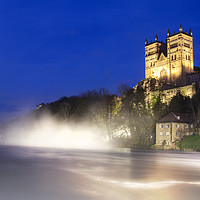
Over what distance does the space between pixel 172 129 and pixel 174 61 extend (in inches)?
3390

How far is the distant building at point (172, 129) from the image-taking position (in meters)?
55.0

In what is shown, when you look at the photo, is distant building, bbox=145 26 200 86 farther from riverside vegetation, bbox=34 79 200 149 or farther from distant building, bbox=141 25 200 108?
riverside vegetation, bbox=34 79 200 149

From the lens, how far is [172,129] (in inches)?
2179

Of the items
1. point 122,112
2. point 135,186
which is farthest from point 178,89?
point 135,186

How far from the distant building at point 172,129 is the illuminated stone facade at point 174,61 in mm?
68730

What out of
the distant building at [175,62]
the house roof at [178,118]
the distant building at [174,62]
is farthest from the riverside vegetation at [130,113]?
the distant building at [175,62]

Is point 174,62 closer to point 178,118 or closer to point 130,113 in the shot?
point 130,113

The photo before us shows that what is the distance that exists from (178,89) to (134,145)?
98.7 feet

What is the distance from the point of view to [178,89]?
275 feet

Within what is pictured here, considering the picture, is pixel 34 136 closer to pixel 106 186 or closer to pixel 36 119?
pixel 36 119

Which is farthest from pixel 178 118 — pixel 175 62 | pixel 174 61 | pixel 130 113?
pixel 174 61

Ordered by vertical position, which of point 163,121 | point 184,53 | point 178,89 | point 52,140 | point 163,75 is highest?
point 184,53

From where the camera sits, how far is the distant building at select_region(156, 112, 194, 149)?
55031mm

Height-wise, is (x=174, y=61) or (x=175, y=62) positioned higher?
(x=174, y=61)
